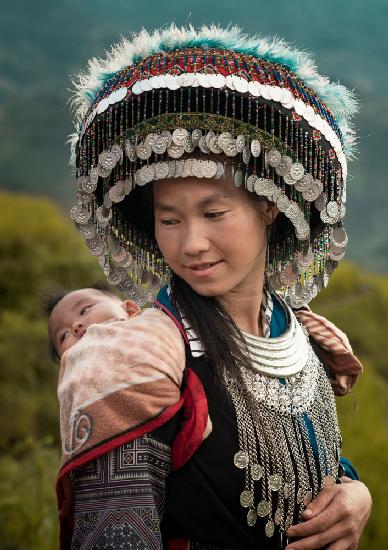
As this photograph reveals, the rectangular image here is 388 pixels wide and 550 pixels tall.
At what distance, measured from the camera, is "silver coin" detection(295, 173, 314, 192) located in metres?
1.78

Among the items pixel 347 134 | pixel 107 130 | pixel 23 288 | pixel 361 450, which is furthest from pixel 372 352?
pixel 107 130

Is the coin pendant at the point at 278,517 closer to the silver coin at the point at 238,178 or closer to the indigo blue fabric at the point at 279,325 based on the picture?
the indigo blue fabric at the point at 279,325

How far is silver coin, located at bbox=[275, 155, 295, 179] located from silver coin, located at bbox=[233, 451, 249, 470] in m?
0.64

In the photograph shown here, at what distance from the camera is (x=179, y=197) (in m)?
1.72

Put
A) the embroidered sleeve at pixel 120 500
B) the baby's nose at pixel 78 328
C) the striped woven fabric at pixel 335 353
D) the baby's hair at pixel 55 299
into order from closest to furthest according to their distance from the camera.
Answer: the embroidered sleeve at pixel 120 500
the striped woven fabric at pixel 335 353
the baby's nose at pixel 78 328
the baby's hair at pixel 55 299

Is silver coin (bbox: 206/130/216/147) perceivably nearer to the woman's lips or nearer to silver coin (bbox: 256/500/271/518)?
the woman's lips

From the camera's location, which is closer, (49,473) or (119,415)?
(119,415)

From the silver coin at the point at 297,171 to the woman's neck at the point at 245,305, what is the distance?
0.31 metres

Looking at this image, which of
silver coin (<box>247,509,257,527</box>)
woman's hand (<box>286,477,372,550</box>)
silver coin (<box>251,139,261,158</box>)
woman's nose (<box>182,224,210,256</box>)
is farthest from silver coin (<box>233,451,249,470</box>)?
silver coin (<box>251,139,261,158</box>)

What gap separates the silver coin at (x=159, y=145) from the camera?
167 centimetres

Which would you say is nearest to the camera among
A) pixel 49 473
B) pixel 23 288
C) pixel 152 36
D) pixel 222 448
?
pixel 222 448

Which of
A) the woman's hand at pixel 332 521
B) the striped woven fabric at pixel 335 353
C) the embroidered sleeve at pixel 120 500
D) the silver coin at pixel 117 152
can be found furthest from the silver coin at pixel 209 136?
the woman's hand at pixel 332 521

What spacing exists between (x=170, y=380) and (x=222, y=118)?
1.92 ft

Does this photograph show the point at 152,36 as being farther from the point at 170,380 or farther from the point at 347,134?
the point at 170,380
